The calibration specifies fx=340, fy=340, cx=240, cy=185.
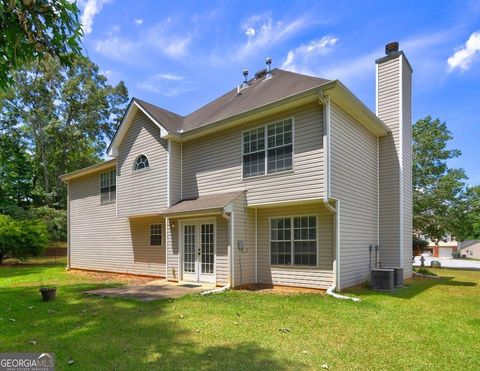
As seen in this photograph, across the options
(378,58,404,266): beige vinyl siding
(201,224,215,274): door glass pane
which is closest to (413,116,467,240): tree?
(378,58,404,266): beige vinyl siding

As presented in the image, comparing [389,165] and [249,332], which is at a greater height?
[389,165]

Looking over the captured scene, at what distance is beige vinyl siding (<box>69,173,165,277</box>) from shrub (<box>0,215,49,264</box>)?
2.80 meters

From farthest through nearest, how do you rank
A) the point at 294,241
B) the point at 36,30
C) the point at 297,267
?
the point at 294,241 < the point at 297,267 < the point at 36,30

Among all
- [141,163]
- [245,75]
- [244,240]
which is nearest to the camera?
[244,240]

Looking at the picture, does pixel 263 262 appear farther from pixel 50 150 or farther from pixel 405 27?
pixel 50 150

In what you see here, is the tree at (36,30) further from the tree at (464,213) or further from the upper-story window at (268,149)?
the tree at (464,213)

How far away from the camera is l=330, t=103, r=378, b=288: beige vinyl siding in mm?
9625

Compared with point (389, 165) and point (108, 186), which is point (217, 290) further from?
point (108, 186)

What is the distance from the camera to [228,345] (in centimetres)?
503

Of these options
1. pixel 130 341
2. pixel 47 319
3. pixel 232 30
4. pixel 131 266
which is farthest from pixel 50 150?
pixel 130 341

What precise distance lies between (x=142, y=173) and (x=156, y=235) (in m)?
2.54

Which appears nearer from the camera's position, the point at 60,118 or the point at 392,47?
the point at 392,47

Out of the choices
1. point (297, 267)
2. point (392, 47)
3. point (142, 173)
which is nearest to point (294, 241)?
point (297, 267)

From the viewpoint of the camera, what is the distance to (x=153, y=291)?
9727 mm
